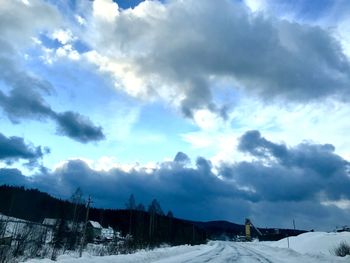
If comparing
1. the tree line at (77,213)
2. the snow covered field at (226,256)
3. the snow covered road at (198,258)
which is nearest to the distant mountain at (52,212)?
the tree line at (77,213)

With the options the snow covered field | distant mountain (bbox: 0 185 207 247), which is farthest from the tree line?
the snow covered field

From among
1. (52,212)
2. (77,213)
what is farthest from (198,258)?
(52,212)

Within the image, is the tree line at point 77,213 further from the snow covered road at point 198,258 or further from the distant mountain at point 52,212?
the snow covered road at point 198,258

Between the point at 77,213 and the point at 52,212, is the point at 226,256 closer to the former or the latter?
the point at 77,213

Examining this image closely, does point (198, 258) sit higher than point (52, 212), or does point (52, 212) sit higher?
point (52, 212)

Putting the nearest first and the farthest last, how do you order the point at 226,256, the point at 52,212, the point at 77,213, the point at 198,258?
the point at 198,258
the point at 226,256
the point at 77,213
the point at 52,212

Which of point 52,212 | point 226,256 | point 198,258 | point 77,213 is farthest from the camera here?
point 52,212

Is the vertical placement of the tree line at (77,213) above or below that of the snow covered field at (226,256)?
above

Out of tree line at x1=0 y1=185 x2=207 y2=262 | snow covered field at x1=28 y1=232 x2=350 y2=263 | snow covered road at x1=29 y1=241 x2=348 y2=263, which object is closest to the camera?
snow covered road at x1=29 y1=241 x2=348 y2=263

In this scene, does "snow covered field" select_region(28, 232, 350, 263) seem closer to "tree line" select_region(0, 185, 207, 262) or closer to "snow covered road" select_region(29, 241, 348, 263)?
"snow covered road" select_region(29, 241, 348, 263)

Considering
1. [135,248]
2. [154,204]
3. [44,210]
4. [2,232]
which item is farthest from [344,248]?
[44,210]

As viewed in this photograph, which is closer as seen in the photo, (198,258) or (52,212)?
(198,258)

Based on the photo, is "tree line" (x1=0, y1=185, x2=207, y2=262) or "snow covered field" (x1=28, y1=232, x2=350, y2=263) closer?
"snow covered field" (x1=28, y1=232, x2=350, y2=263)

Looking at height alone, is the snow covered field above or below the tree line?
below
